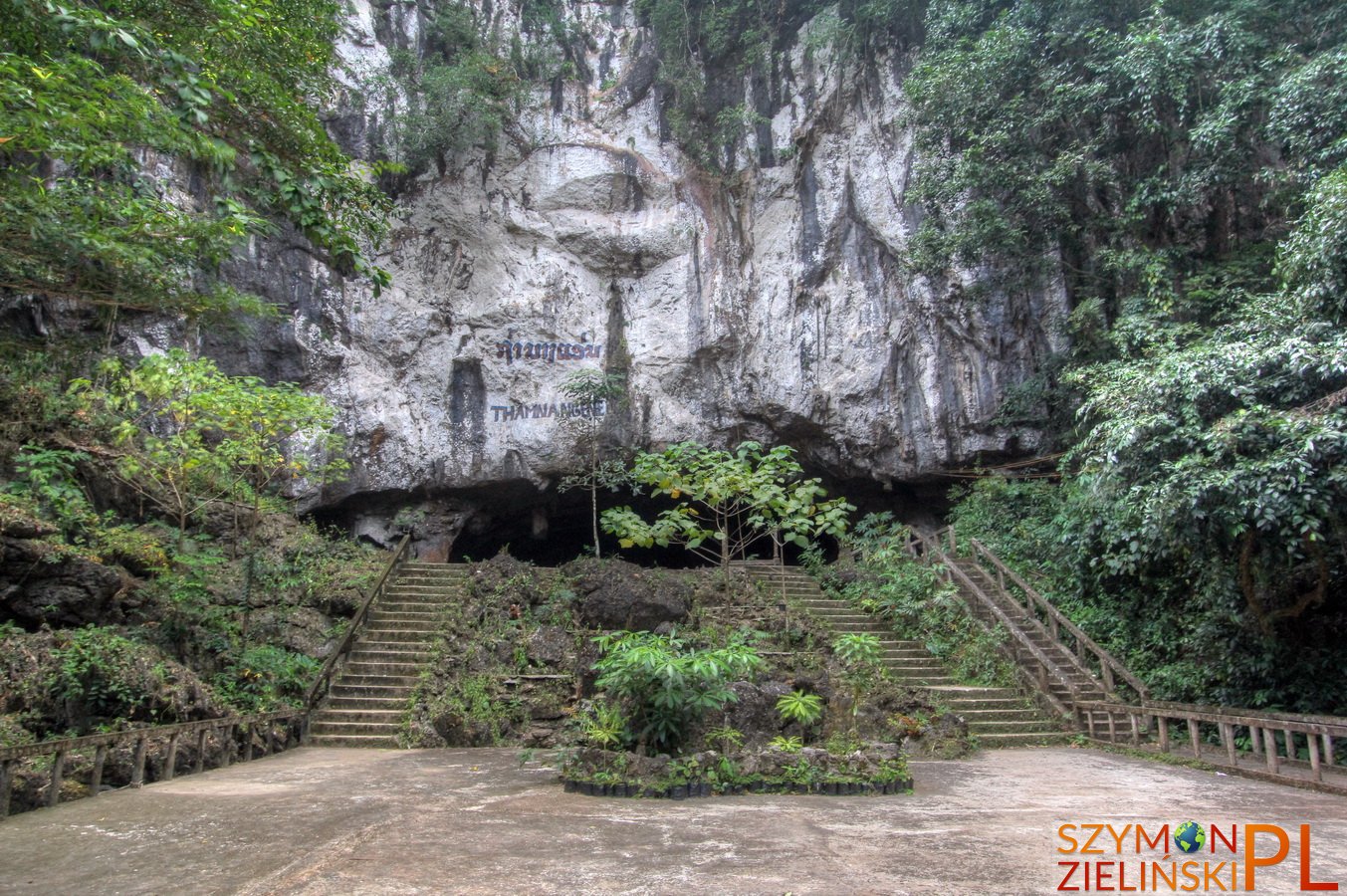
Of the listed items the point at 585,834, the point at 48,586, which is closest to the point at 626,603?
the point at 48,586

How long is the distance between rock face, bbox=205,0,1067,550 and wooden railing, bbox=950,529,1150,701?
10.7 ft

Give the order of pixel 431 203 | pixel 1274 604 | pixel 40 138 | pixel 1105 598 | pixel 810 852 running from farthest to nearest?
pixel 431 203 < pixel 1105 598 < pixel 1274 604 < pixel 810 852 < pixel 40 138

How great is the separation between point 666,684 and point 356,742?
4.40 m

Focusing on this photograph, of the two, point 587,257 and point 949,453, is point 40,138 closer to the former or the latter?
point 587,257

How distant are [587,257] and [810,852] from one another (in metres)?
13.3

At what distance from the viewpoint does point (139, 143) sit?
514 centimetres

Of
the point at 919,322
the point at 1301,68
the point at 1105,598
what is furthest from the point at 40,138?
the point at 919,322

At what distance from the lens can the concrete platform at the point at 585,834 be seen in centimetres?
361

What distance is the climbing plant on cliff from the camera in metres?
3.84

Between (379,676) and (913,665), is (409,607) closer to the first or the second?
(379,676)

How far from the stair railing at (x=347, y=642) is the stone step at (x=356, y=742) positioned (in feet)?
1.15

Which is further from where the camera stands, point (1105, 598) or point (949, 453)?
point (949, 453)

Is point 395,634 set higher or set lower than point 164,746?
higher

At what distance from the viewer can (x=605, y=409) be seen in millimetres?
15375
